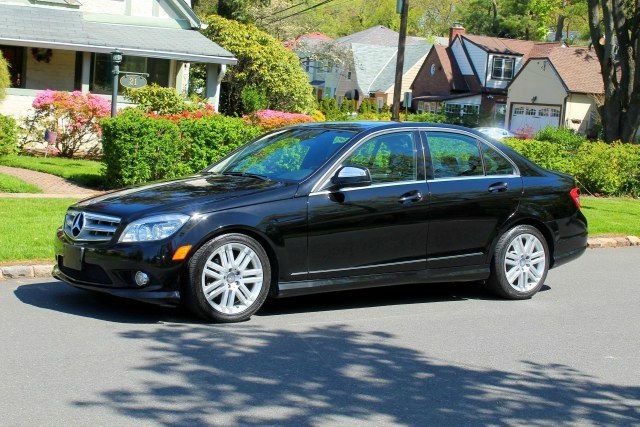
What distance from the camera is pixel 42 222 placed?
11.7 meters

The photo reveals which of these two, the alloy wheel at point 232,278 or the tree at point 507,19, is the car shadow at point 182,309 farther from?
the tree at point 507,19

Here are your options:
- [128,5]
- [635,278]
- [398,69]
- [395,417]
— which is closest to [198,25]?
[128,5]

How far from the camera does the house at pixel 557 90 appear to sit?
182 feet

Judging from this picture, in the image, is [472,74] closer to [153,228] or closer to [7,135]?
[7,135]

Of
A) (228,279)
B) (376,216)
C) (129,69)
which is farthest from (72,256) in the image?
(129,69)

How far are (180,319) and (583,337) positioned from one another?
134 inches

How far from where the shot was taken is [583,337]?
7977mm

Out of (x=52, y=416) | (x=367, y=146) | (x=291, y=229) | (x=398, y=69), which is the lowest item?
(x=52, y=416)

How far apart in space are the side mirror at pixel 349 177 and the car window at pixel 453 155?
3.14ft

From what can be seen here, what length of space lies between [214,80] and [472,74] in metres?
40.5

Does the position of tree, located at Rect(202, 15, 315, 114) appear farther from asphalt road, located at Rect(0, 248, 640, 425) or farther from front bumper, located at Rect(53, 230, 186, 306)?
front bumper, located at Rect(53, 230, 186, 306)

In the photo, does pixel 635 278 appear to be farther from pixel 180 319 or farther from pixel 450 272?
pixel 180 319

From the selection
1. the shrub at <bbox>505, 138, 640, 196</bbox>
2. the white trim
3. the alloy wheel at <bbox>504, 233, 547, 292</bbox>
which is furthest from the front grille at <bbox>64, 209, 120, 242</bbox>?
the white trim

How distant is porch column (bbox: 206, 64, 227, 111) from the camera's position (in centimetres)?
2980
